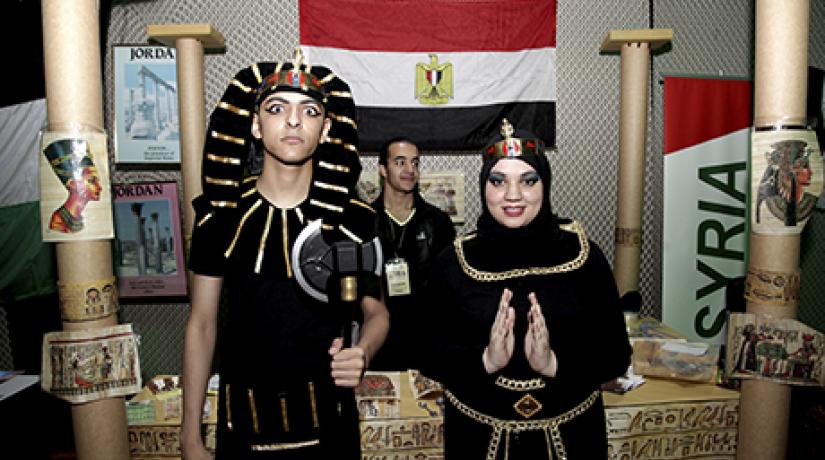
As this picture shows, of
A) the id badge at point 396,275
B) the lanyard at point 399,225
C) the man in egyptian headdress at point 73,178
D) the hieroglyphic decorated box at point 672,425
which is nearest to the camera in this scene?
the man in egyptian headdress at point 73,178

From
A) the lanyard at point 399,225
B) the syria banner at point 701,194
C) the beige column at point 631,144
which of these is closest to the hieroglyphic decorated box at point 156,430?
the lanyard at point 399,225

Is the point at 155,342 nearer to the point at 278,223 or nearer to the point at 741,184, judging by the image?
the point at 278,223

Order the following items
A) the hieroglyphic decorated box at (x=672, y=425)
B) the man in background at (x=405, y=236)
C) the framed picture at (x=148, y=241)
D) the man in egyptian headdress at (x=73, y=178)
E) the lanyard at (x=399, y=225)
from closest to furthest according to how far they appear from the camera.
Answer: the man in egyptian headdress at (x=73, y=178)
the hieroglyphic decorated box at (x=672, y=425)
the man in background at (x=405, y=236)
the lanyard at (x=399, y=225)
the framed picture at (x=148, y=241)

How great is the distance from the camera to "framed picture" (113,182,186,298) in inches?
189

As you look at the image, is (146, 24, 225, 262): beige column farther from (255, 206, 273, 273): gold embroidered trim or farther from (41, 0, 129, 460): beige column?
(255, 206, 273, 273): gold embroidered trim

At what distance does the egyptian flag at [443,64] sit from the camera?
15.5 ft

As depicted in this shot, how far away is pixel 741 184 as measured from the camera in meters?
4.99

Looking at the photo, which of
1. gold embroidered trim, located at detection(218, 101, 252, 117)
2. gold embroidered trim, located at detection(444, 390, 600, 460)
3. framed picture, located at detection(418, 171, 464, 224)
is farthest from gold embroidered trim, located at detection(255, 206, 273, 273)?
framed picture, located at detection(418, 171, 464, 224)

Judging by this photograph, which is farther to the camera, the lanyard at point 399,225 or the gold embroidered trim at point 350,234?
the lanyard at point 399,225

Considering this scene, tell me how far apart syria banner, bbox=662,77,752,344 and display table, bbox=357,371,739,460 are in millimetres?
2286

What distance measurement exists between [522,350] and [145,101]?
4.28m

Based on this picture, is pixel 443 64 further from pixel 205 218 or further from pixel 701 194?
pixel 205 218

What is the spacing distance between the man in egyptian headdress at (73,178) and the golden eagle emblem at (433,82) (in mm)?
3395

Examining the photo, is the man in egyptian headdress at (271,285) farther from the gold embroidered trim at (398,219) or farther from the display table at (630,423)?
the gold embroidered trim at (398,219)
